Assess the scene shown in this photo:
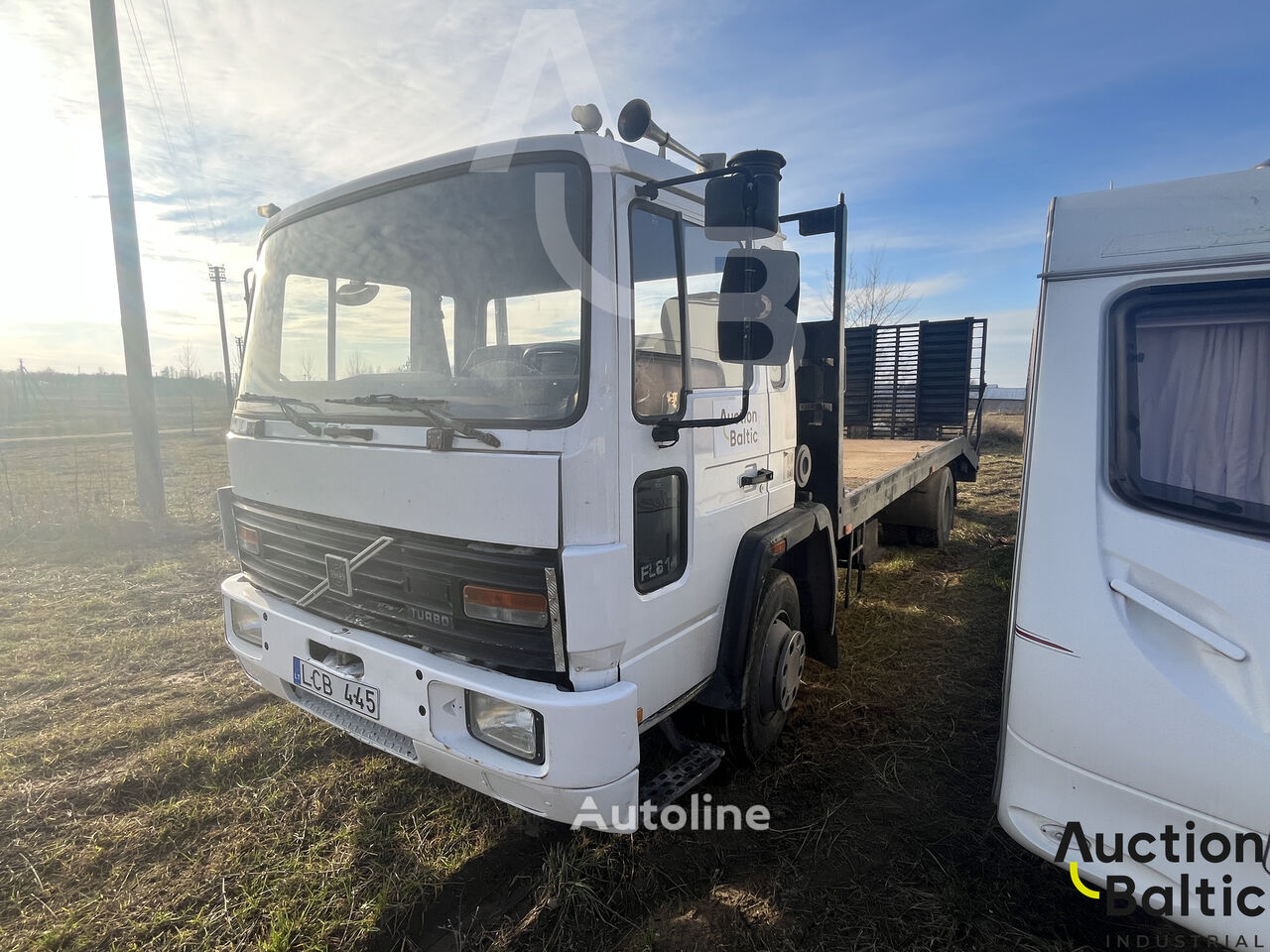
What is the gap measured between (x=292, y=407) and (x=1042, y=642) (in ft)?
8.95

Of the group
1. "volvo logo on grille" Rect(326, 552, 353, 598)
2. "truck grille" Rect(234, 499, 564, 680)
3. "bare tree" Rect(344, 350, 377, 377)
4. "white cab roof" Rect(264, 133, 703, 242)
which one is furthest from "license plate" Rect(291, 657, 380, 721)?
"white cab roof" Rect(264, 133, 703, 242)

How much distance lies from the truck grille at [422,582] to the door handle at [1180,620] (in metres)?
1.52

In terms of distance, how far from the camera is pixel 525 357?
2174 mm

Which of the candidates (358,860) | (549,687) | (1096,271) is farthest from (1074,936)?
(358,860)

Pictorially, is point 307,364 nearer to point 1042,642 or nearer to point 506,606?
point 506,606

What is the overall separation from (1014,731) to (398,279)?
2639mm

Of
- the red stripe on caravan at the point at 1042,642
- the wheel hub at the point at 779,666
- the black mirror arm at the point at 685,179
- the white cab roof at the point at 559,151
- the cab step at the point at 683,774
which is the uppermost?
the white cab roof at the point at 559,151

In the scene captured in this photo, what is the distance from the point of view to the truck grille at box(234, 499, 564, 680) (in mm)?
1995

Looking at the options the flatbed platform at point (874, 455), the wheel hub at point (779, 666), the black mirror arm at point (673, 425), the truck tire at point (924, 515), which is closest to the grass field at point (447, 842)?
the wheel hub at point (779, 666)

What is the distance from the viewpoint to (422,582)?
86.4 inches

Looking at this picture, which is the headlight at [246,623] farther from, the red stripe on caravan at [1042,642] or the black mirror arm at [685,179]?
the red stripe on caravan at [1042,642]

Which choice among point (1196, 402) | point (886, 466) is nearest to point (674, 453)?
point (1196, 402)

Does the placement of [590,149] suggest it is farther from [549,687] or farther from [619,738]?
[619,738]

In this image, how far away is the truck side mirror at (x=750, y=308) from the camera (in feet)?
6.66
